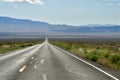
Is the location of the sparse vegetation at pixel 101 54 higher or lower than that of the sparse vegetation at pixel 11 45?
higher

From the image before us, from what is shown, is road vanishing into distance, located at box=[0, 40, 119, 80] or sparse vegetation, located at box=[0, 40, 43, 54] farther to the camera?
sparse vegetation, located at box=[0, 40, 43, 54]

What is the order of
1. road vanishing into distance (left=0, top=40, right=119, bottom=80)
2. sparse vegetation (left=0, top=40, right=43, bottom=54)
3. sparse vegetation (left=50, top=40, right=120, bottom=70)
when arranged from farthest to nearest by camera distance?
1. sparse vegetation (left=0, top=40, right=43, bottom=54)
2. sparse vegetation (left=50, top=40, right=120, bottom=70)
3. road vanishing into distance (left=0, top=40, right=119, bottom=80)

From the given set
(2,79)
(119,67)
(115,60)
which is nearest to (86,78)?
(2,79)

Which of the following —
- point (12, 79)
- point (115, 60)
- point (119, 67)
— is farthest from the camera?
point (115, 60)

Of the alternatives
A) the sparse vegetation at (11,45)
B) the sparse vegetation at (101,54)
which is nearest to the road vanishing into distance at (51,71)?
the sparse vegetation at (101,54)

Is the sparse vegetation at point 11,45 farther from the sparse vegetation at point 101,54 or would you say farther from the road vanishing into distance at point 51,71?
the road vanishing into distance at point 51,71

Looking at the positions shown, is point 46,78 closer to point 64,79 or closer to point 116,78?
point 64,79

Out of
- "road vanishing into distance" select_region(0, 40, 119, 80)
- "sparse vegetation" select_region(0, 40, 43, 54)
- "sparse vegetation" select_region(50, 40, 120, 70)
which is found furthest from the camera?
"sparse vegetation" select_region(0, 40, 43, 54)

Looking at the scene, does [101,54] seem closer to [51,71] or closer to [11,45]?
[51,71]

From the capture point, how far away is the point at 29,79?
1202cm

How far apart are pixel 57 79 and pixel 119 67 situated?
6.59 meters

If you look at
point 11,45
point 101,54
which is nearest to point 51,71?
point 101,54

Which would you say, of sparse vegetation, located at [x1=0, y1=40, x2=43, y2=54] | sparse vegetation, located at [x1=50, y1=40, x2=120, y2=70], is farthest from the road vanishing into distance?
sparse vegetation, located at [x1=0, y1=40, x2=43, y2=54]

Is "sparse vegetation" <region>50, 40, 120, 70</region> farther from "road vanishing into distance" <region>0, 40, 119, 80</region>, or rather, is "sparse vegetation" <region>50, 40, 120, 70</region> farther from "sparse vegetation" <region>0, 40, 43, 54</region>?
"sparse vegetation" <region>0, 40, 43, 54</region>
